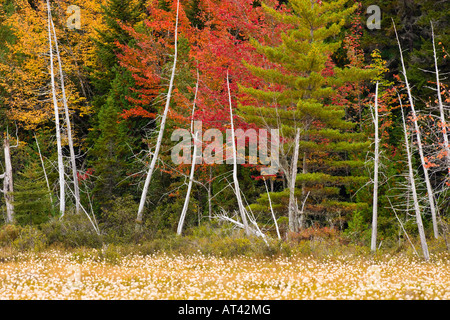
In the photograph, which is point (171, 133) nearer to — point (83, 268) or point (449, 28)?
point (83, 268)

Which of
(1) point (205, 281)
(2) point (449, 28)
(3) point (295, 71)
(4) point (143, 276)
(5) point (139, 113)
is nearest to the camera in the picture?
(1) point (205, 281)

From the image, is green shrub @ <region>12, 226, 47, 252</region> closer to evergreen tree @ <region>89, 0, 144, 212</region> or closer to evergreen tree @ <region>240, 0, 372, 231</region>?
evergreen tree @ <region>89, 0, 144, 212</region>

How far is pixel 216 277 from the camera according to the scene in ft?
35.2

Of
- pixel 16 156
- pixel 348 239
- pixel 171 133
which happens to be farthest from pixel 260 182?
pixel 16 156

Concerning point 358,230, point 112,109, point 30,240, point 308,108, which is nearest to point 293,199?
point 358,230

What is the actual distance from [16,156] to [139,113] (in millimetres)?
7931

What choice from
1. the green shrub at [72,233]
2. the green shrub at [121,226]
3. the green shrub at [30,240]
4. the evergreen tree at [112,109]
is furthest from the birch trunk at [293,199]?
the green shrub at [30,240]

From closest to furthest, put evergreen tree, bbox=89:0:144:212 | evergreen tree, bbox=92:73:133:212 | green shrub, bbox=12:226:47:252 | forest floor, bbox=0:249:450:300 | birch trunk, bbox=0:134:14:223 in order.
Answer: forest floor, bbox=0:249:450:300 < green shrub, bbox=12:226:47:252 < evergreen tree, bbox=92:73:133:212 < evergreen tree, bbox=89:0:144:212 < birch trunk, bbox=0:134:14:223

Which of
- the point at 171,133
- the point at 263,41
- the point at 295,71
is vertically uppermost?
the point at 263,41

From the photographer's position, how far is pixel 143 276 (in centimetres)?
1102

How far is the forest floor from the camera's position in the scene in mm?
8812

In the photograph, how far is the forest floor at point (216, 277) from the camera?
8812mm

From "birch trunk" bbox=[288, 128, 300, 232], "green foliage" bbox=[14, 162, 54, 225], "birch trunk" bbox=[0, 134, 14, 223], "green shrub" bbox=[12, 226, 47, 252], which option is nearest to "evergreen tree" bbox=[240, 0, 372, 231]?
"birch trunk" bbox=[288, 128, 300, 232]

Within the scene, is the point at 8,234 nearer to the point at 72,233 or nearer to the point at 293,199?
the point at 72,233
